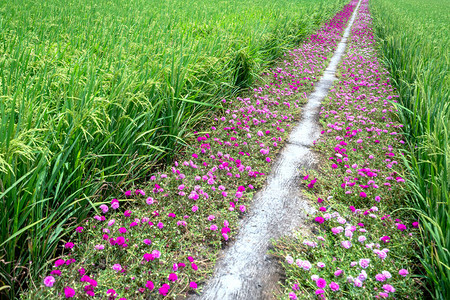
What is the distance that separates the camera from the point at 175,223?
229 cm

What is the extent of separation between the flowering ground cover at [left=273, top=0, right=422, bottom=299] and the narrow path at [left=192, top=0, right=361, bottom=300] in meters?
0.11

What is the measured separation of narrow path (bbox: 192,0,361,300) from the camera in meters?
1.93

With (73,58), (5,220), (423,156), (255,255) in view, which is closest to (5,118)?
(5,220)

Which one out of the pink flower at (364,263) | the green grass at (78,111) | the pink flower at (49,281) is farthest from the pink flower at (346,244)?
the pink flower at (49,281)

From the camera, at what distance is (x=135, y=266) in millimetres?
1852

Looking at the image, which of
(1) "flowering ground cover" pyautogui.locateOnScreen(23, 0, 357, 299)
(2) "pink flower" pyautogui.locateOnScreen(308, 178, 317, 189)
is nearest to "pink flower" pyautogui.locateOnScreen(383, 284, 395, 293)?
(1) "flowering ground cover" pyautogui.locateOnScreen(23, 0, 357, 299)

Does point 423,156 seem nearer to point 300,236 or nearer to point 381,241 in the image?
point 381,241

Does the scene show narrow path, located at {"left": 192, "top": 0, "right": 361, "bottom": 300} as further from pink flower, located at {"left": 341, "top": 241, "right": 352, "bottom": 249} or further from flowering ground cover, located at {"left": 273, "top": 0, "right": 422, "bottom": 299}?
pink flower, located at {"left": 341, "top": 241, "right": 352, "bottom": 249}

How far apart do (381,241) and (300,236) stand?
0.59 m

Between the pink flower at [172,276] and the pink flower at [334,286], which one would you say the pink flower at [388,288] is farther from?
the pink flower at [172,276]

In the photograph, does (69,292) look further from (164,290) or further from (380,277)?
(380,277)

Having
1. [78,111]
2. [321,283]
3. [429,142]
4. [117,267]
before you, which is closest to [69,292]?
[117,267]

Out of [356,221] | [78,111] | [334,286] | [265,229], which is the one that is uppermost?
[78,111]

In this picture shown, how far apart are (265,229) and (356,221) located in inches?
29.3
